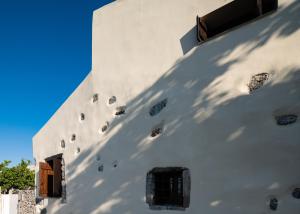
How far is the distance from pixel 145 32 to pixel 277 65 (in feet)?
9.12

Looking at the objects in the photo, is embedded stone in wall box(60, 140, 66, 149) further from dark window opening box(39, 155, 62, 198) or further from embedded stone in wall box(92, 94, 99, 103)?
embedded stone in wall box(92, 94, 99, 103)

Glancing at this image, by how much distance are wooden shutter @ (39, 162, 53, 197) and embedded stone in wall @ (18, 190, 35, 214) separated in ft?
19.3

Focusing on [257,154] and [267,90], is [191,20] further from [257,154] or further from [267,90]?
[257,154]

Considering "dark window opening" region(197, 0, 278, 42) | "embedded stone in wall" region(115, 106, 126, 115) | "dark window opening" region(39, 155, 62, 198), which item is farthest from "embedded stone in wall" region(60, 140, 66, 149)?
"dark window opening" region(197, 0, 278, 42)

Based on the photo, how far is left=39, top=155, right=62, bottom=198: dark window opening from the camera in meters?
7.59

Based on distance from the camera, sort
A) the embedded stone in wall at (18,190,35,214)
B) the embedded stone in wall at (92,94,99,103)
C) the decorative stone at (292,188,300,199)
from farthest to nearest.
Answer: the embedded stone in wall at (18,190,35,214) < the embedded stone in wall at (92,94,99,103) < the decorative stone at (292,188,300,199)

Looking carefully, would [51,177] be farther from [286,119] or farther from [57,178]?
[286,119]

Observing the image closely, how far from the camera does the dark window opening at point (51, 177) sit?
24.9 feet

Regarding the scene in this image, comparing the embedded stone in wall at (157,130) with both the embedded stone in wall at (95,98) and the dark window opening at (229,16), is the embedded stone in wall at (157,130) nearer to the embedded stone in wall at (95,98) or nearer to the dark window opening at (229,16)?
the dark window opening at (229,16)

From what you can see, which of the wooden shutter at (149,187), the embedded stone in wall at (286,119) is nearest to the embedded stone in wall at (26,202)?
the wooden shutter at (149,187)

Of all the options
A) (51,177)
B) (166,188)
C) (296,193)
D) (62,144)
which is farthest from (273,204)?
(51,177)

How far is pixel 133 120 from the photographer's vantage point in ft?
18.5

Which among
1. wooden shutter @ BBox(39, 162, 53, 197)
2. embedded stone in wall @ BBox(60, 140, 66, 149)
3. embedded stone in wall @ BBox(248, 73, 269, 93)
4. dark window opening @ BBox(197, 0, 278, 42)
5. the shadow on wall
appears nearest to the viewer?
the shadow on wall

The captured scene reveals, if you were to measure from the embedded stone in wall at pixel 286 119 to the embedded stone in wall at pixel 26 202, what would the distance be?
12.2 m
